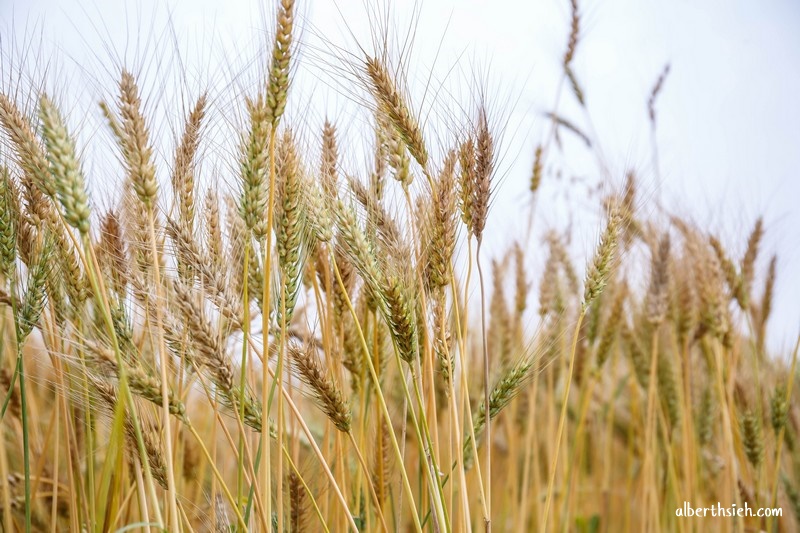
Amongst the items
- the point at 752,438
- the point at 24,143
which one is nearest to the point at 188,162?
the point at 24,143

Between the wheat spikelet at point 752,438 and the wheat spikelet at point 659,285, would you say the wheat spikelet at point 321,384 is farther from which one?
the wheat spikelet at point 752,438

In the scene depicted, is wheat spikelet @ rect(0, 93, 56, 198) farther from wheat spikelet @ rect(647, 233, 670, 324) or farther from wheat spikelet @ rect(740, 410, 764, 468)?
wheat spikelet @ rect(740, 410, 764, 468)

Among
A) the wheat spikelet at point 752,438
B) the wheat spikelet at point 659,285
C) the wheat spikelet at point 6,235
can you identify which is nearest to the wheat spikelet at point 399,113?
the wheat spikelet at point 6,235

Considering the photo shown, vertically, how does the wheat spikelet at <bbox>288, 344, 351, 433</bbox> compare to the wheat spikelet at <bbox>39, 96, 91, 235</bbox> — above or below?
below

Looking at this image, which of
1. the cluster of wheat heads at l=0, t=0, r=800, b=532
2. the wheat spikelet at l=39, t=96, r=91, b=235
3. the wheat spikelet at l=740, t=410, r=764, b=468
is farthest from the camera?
the wheat spikelet at l=740, t=410, r=764, b=468

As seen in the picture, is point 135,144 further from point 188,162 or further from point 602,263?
point 602,263

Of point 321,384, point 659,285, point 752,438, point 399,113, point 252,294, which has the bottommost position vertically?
point 752,438

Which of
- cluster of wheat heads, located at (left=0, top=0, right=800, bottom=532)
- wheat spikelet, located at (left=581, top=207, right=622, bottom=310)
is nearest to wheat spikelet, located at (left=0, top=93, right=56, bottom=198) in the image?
cluster of wheat heads, located at (left=0, top=0, right=800, bottom=532)

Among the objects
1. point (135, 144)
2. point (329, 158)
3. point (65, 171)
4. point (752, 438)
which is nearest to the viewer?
point (65, 171)

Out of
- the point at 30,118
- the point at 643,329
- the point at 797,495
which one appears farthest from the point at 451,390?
the point at 797,495

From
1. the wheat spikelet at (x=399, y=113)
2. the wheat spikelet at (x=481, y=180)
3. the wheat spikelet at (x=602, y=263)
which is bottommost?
the wheat spikelet at (x=602, y=263)

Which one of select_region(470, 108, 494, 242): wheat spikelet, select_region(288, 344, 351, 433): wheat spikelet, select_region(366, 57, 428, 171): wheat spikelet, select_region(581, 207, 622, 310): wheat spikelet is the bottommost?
select_region(288, 344, 351, 433): wheat spikelet

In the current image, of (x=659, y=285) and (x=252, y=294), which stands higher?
(x=659, y=285)

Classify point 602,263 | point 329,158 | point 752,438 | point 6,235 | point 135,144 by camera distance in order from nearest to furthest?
point 135,144 < point 6,235 < point 602,263 < point 329,158 < point 752,438
